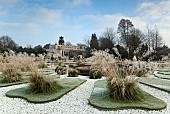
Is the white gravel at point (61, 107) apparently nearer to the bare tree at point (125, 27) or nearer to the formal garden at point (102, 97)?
the formal garden at point (102, 97)

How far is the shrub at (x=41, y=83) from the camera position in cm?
626

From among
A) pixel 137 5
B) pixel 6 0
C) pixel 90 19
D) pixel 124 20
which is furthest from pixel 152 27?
pixel 6 0

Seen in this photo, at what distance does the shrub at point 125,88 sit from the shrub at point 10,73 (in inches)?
197

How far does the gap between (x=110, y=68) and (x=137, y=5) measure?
21.9 feet

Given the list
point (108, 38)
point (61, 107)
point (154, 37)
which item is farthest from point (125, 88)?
point (108, 38)

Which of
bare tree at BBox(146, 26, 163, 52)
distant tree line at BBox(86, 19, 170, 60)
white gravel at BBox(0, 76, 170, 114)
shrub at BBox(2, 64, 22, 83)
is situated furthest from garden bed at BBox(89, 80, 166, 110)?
bare tree at BBox(146, 26, 163, 52)

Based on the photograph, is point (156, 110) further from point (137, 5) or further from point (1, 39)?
point (1, 39)

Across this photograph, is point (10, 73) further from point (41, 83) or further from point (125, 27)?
point (125, 27)

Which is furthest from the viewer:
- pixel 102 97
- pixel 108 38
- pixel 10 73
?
pixel 108 38

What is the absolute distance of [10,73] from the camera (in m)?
8.63

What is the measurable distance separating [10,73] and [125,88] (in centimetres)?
547

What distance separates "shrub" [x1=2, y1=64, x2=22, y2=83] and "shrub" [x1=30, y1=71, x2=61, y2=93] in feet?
8.32

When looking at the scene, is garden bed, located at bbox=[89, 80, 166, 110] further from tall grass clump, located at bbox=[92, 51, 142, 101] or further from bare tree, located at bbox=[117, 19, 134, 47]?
bare tree, located at bbox=[117, 19, 134, 47]

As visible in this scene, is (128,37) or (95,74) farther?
(128,37)
